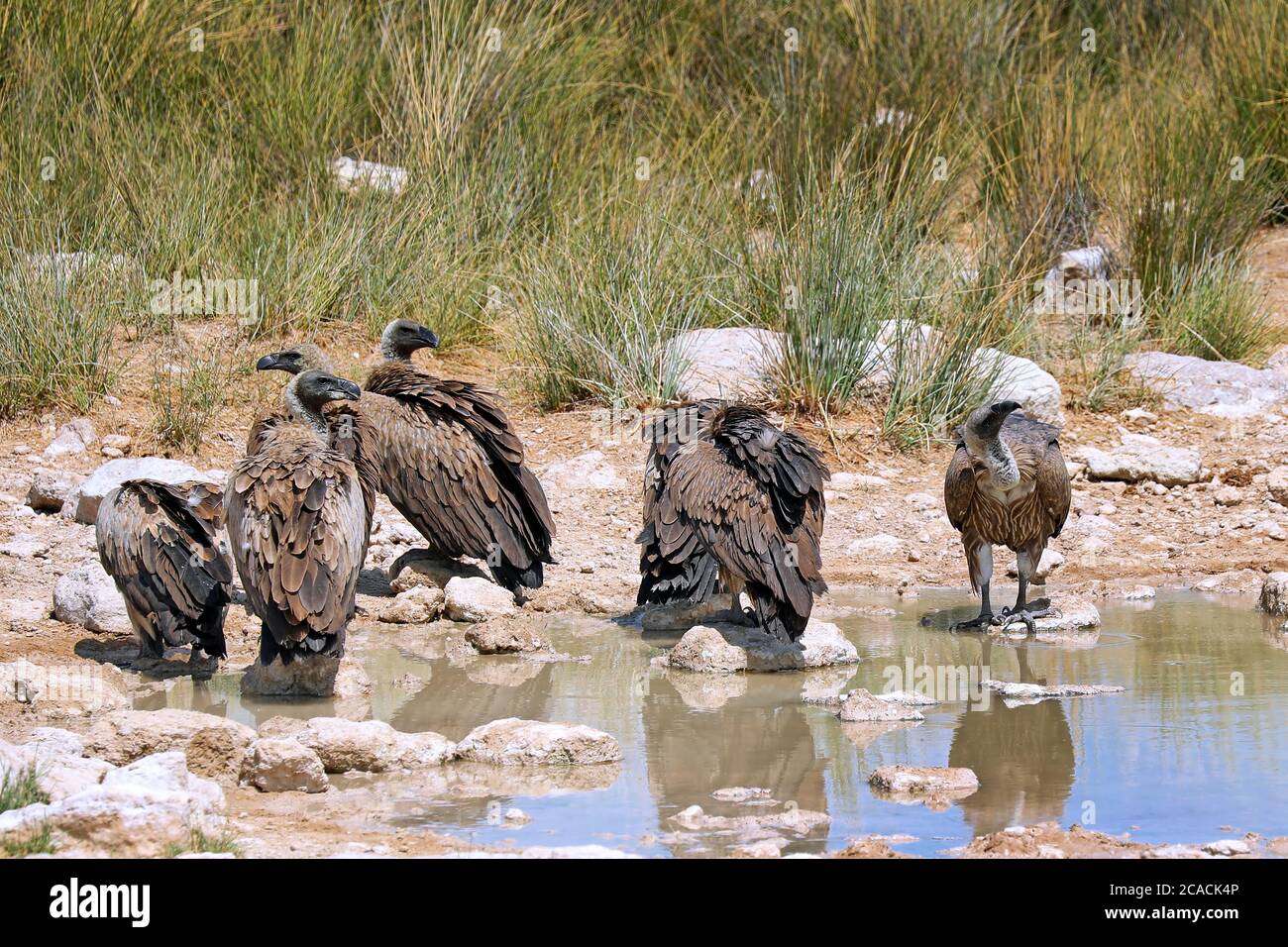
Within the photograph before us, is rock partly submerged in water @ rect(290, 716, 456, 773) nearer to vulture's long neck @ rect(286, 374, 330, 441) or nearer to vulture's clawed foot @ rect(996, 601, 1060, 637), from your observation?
vulture's long neck @ rect(286, 374, 330, 441)

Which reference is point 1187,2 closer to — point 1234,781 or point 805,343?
point 805,343

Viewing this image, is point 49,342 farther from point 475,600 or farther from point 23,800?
point 23,800

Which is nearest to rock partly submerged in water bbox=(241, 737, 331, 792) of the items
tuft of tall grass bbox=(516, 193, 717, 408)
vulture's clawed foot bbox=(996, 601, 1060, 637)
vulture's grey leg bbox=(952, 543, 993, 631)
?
vulture's grey leg bbox=(952, 543, 993, 631)

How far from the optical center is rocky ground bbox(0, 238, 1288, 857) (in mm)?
5387

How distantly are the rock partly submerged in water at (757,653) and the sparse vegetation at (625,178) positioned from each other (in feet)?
12.4

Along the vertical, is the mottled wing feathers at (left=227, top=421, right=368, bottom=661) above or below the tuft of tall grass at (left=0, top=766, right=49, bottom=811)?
above

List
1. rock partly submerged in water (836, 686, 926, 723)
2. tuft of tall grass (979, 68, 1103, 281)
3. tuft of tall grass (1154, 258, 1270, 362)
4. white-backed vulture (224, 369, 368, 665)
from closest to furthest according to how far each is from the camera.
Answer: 1. rock partly submerged in water (836, 686, 926, 723)
2. white-backed vulture (224, 369, 368, 665)
3. tuft of tall grass (1154, 258, 1270, 362)
4. tuft of tall grass (979, 68, 1103, 281)

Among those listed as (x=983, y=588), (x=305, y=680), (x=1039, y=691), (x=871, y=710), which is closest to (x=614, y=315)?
(x=983, y=588)

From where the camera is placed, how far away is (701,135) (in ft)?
45.5

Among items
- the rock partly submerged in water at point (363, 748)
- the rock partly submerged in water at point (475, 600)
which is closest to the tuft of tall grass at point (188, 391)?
the rock partly submerged in water at point (475, 600)

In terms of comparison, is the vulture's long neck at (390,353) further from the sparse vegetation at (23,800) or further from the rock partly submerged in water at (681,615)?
the sparse vegetation at (23,800)

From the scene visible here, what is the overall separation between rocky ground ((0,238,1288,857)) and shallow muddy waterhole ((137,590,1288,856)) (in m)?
0.21

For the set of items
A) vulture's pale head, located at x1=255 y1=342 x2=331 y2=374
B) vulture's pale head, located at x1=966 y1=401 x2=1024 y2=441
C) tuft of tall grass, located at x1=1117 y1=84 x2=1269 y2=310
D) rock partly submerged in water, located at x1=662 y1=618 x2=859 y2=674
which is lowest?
rock partly submerged in water, located at x1=662 y1=618 x2=859 y2=674

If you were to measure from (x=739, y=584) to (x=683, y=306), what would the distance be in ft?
14.7
